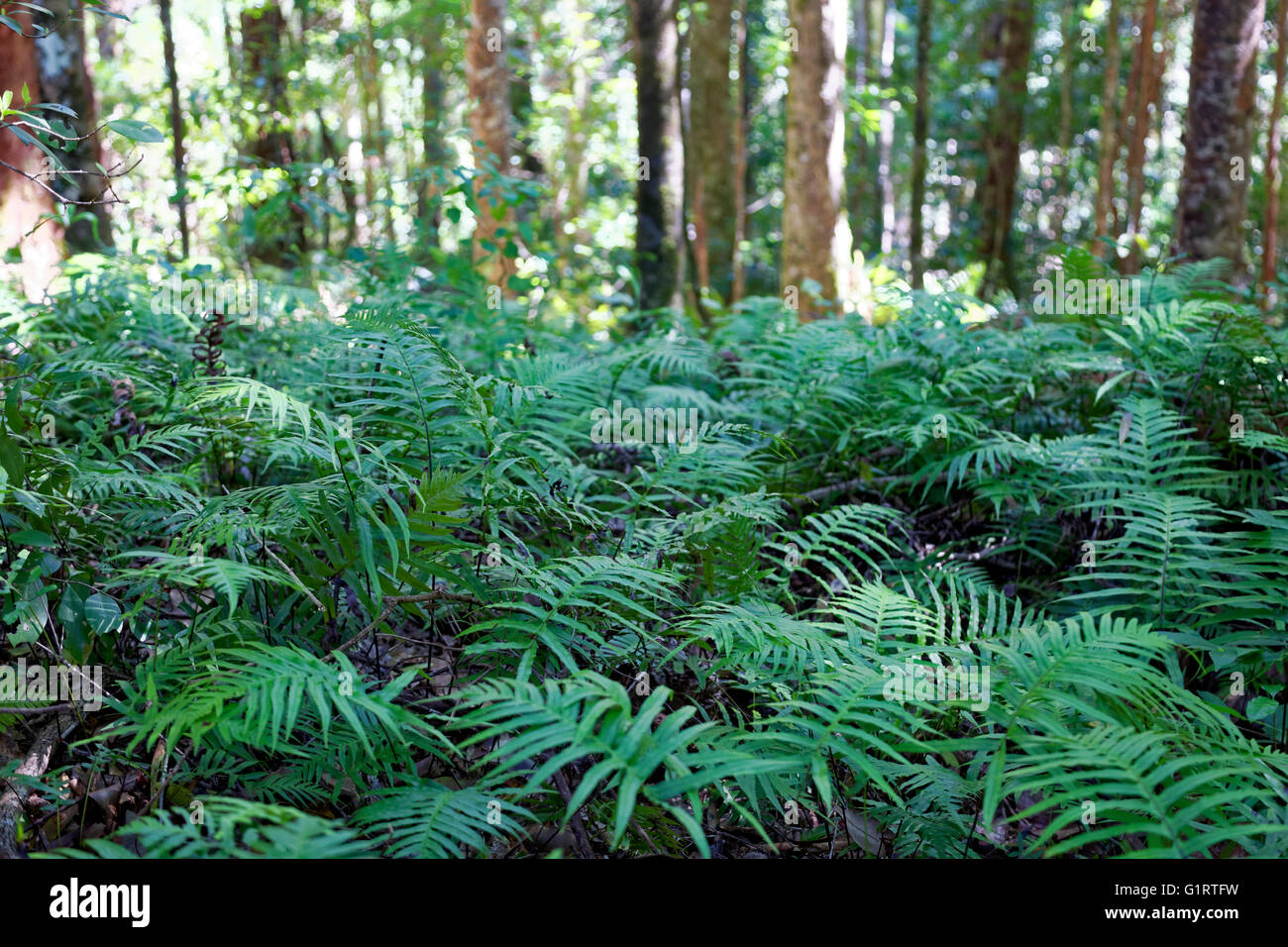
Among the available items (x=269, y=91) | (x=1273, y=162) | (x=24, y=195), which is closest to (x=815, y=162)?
(x=24, y=195)

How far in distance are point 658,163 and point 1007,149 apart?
776 centimetres

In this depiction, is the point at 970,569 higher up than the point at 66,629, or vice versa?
the point at 66,629

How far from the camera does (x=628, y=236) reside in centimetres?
1026

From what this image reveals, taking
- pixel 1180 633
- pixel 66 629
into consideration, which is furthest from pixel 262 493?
pixel 1180 633

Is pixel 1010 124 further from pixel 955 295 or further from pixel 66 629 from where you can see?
pixel 66 629

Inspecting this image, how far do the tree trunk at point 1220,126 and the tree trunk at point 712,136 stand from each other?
4.89m

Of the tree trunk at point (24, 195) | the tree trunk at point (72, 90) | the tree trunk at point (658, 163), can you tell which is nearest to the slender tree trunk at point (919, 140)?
the tree trunk at point (658, 163)

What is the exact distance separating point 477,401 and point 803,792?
4.23 feet

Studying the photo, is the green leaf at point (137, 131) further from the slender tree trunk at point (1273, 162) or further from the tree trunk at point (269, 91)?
the slender tree trunk at point (1273, 162)

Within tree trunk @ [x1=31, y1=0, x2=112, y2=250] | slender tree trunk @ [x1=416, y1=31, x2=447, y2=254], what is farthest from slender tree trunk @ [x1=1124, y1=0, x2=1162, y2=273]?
tree trunk @ [x1=31, y1=0, x2=112, y2=250]

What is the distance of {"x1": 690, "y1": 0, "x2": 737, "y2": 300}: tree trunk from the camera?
10664mm

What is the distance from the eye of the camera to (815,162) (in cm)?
787

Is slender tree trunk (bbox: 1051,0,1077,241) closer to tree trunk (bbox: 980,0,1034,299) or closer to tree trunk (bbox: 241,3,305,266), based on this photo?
tree trunk (bbox: 980,0,1034,299)

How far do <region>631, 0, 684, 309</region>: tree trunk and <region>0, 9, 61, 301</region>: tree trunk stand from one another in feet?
13.7
